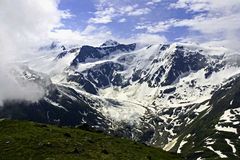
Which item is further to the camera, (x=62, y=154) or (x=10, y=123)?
(x=10, y=123)

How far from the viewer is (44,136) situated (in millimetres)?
124562

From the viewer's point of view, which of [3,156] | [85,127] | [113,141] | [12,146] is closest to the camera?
[3,156]

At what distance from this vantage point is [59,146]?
116 m

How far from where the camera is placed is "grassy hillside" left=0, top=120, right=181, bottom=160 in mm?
109062

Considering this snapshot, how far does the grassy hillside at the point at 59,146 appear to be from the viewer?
109 m

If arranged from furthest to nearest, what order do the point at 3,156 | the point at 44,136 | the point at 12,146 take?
the point at 44,136 → the point at 12,146 → the point at 3,156

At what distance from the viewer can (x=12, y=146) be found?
115 meters

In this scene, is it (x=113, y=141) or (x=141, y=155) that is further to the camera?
(x=113, y=141)

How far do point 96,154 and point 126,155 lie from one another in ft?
32.8

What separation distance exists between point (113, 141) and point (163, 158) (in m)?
15.3

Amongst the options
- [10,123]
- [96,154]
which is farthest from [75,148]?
[10,123]

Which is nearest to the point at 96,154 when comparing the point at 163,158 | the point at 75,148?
the point at 75,148

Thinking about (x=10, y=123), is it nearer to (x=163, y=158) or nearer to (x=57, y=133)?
(x=57, y=133)

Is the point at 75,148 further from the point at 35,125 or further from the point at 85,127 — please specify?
the point at 85,127
